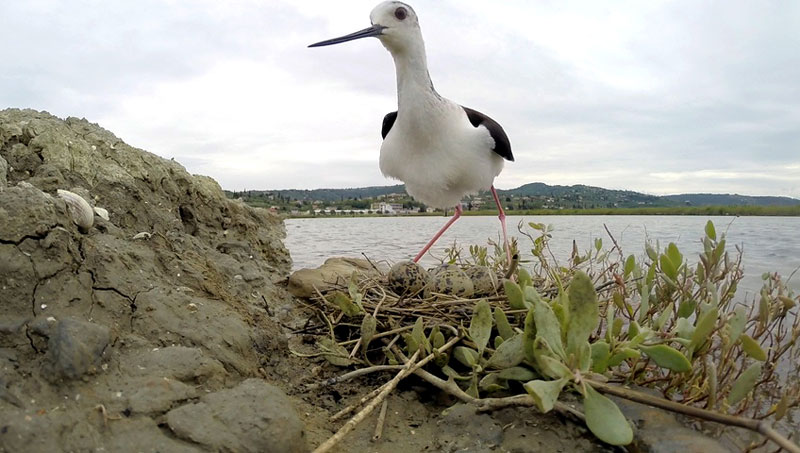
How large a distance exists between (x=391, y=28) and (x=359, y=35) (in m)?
0.26

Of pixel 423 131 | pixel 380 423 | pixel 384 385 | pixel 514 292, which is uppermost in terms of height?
pixel 423 131

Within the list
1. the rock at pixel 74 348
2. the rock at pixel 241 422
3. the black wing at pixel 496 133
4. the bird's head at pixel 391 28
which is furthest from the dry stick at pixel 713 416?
the bird's head at pixel 391 28

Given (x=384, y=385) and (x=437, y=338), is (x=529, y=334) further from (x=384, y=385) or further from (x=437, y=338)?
(x=384, y=385)

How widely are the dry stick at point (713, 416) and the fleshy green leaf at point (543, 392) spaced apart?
18 centimetres

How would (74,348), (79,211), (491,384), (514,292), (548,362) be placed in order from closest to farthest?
(74,348), (548,362), (491,384), (79,211), (514,292)

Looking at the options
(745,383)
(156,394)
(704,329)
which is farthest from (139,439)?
(745,383)

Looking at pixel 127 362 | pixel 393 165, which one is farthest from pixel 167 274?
pixel 393 165

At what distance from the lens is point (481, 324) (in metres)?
2.54

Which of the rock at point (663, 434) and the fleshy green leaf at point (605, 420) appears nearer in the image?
the fleshy green leaf at point (605, 420)

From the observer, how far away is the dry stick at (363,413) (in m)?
1.94

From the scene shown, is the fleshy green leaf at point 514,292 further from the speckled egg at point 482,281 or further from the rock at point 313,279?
the rock at point 313,279

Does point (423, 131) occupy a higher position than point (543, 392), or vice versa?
point (423, 131)

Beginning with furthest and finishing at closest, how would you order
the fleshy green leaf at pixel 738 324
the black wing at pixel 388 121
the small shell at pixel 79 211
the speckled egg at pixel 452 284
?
the black wing at pixel 388 121, the speckled egg at pixel 452 284, the small shell at pixel 79 211, the fleshy green leaf at pixel 738 324

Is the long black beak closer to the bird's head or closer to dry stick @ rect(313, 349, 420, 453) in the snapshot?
the bird's head
